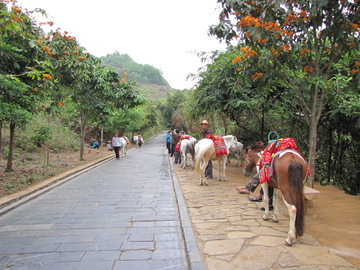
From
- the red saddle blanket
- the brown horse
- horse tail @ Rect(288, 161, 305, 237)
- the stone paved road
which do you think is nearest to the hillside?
the red saddle blanket

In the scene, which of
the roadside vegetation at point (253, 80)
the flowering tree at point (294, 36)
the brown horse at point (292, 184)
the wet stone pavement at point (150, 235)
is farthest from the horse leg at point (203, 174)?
the brown horse at point (292, 184)

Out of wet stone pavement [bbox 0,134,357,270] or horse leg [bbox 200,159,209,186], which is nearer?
wet stone pavement [bbox 0,134,357,270]

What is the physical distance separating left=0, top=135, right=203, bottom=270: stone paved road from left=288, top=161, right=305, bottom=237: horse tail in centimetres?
152

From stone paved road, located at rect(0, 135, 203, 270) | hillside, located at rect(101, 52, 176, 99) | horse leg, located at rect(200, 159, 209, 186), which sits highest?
hillside, located at rect(101, 52, 176, 99)

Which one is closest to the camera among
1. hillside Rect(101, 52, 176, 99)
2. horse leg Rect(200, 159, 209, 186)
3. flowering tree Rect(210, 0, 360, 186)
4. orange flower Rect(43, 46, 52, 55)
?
flowering tree Rect(210, 0, 360, 186)

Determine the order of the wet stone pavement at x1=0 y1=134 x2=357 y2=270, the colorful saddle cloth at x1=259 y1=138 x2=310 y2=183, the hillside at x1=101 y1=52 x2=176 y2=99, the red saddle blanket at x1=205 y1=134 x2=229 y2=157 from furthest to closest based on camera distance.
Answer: the hillside at x1=101 y1=52 x2=176 y2=99, the red saddle blanket at x1=205 y1=134 x2=229 y2=157, the colorful saddle cloth at x1=259 y1=138 x2=310 y2=183, the wet stone pavement at x1=0 y1=134 x2=357 y2=270

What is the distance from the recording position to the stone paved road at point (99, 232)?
11.0ft

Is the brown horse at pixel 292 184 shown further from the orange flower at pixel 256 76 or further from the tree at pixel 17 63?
the tree at pixel 17 63

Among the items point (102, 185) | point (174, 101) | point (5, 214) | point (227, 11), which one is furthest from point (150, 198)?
point (174, 101)

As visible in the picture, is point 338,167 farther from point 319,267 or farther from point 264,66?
point 319,267

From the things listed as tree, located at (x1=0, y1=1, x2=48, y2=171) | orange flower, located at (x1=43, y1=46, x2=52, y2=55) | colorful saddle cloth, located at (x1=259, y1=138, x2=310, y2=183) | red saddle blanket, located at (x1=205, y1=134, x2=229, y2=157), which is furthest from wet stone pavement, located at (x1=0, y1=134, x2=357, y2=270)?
orange flower, located at (x1=43, y1=46, x2=52, y2=55)

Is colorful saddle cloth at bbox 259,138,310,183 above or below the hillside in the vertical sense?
below

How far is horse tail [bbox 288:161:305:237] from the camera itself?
3.63 m

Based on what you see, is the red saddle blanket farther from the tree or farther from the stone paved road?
the tree
